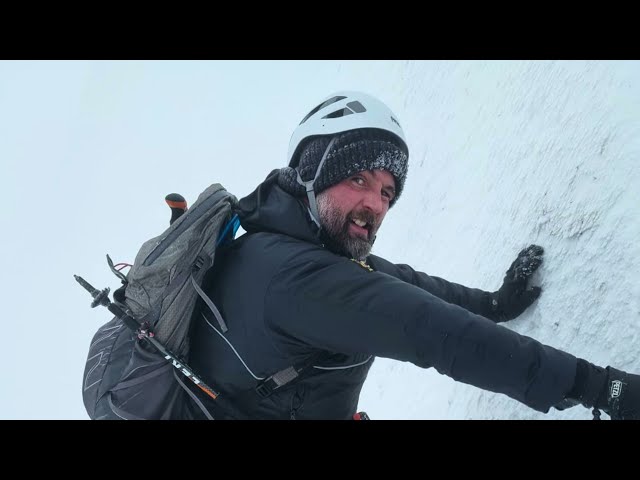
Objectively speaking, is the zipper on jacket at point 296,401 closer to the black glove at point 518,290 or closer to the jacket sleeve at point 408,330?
the jacket sleeve at point 408,330

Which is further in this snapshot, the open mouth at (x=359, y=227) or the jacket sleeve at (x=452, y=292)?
the jacket sleeve at (x=452, y=292)

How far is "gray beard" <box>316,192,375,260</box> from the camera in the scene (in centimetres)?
240

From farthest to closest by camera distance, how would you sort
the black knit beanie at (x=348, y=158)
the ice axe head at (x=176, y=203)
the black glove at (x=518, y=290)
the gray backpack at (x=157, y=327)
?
the black glove at (x=518, y=290) < the ice axe head at (x=176, y=203) < the black knit beanie at (x=348, y=158) < the gray backpack at (x=157, y=327)

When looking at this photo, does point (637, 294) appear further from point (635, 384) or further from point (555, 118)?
point (555, 118)

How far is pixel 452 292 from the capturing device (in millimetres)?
3059

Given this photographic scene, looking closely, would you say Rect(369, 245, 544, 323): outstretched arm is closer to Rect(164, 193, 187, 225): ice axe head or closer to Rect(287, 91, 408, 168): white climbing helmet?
Rect(287, 91, 408, 168): white climbing helmet

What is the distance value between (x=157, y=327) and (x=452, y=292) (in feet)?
5.61

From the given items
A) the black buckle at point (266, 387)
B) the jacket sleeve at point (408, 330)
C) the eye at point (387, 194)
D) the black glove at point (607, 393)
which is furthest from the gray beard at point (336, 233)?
the black glove at point (607, 393)

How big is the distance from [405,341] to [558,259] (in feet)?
4.59

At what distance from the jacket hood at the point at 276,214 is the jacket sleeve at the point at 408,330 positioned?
271 mm

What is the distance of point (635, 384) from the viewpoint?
1.84 meters

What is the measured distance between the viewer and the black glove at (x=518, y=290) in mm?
2922

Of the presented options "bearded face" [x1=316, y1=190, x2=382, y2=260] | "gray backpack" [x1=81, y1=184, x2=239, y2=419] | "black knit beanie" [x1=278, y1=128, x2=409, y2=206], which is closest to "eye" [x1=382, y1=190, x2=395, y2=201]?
"black knit beanie" [x1=278, y1=128, x2=409, y2=206]

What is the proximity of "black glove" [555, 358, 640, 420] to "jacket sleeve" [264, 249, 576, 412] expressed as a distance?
2.4 inches
